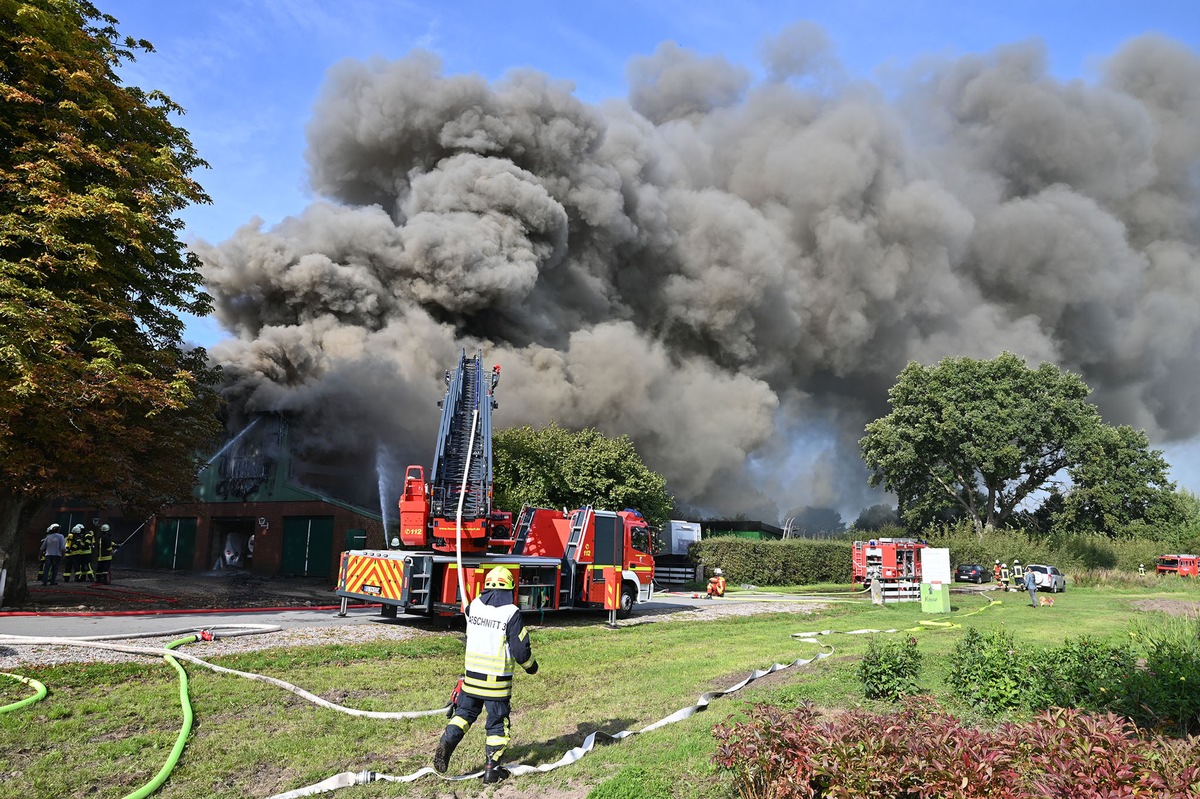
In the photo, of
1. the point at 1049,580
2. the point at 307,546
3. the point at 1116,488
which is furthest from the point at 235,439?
the point at 1116,488

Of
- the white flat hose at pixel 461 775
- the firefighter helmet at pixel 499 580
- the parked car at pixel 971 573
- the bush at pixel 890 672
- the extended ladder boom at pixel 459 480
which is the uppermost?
the extended ladder boom at pixel 459 480

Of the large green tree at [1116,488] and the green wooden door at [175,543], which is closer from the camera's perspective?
the green wooden door at [175,543]

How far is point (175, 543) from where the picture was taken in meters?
29.2

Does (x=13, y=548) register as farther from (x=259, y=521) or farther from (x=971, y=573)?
(x=971, y=573)

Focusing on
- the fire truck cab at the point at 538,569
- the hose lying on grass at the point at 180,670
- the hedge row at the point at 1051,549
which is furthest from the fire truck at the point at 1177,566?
the hose lying on grass at the point at 180,670

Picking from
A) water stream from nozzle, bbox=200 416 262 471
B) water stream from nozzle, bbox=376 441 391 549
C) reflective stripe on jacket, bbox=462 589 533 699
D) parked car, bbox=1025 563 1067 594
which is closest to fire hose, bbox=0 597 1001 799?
reflective stripe on jacket, bbox=462 589 533 699

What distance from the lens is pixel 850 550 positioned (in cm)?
3228

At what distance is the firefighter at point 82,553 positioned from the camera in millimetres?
17141

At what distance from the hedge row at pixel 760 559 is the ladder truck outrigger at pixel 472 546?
14.5 metres

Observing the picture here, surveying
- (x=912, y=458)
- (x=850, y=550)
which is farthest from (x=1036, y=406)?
(x=850, y=550)

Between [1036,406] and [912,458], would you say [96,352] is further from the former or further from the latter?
[1036,406]

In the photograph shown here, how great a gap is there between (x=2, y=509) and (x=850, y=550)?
29345mm

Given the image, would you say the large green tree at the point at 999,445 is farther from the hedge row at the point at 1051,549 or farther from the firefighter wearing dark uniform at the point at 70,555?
the firefighter wearing dark uniform at the point at 70,555

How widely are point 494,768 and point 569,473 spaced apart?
21.1 metres
